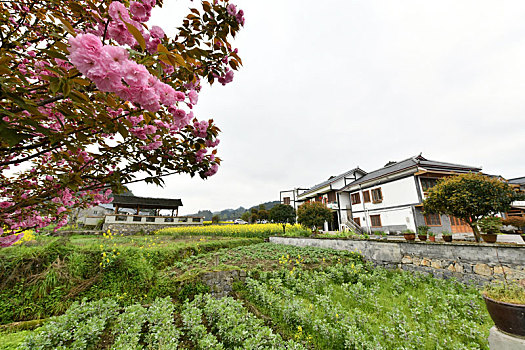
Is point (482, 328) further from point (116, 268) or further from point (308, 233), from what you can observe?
point (308, 233)

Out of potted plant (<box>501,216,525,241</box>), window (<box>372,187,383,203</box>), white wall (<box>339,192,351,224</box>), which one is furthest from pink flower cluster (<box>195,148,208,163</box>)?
white wall (<box>339,192,351,224</box>)

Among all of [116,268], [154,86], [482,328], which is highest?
[154,86]

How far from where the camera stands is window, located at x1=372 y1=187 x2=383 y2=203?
18698 mm

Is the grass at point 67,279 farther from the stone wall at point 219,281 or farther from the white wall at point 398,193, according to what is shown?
the white wall at point 398,193

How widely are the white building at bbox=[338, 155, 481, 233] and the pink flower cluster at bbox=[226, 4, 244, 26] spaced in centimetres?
1770

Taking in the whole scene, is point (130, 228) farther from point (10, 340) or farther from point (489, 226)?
point (489, 226)

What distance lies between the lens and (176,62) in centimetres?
118

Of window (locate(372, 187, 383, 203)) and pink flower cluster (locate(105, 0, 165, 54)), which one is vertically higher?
window (locate(372, 187, 383, 203))

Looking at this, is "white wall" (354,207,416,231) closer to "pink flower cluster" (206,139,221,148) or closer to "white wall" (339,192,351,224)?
"white wall" (339,192,351,224)

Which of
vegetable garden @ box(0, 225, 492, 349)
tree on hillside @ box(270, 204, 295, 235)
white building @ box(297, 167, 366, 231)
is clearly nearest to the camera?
vegetable garden @ box(0, 225, 492, 349)

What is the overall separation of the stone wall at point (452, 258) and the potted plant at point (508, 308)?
377 cm

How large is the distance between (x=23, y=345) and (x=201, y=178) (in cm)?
374

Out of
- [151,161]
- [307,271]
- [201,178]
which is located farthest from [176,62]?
[307,271]

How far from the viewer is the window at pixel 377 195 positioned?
61.3ft
